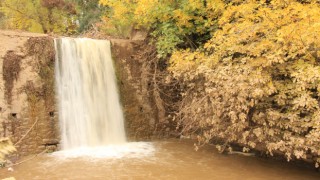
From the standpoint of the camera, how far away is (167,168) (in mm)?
7828

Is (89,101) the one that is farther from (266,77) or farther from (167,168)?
(266,77)

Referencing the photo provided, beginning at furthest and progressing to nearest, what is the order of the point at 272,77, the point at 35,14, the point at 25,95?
the point at 35,14, the point at 25,95, the point at 272,77

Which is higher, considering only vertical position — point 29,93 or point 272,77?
point 29,93

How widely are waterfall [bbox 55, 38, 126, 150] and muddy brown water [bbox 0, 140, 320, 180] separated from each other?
1351 millimetres

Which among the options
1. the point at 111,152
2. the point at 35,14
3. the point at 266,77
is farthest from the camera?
the point at 35,14

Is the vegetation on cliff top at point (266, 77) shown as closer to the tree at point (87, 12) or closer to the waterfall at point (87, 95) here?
the waterfall at point (87, 95)

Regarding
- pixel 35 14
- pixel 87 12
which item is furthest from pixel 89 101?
pixel 87 12

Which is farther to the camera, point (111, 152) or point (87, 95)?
point (87, 95)

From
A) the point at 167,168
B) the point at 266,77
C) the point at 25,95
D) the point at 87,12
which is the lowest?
the point at 167,168

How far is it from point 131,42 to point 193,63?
414cm

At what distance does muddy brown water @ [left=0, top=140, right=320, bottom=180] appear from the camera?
23.7 feet

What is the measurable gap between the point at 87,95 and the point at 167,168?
398 centimetres

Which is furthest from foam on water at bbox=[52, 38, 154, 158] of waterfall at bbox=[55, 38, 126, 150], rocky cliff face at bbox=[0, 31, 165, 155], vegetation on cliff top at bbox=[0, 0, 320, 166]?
vegetation on cliff top at bbox=[0, 0, 320, 166]

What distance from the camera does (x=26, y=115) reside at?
9.52 metres
